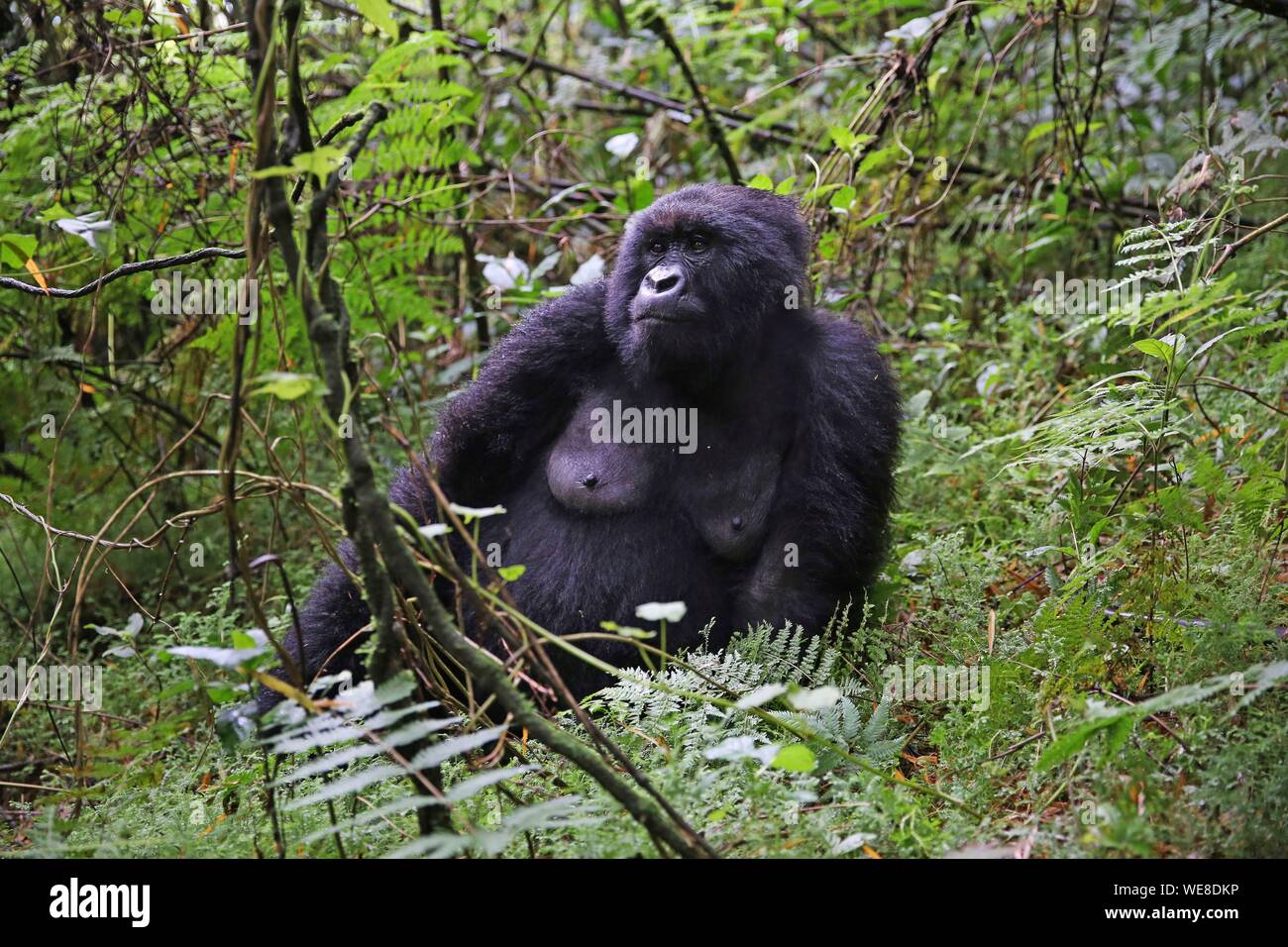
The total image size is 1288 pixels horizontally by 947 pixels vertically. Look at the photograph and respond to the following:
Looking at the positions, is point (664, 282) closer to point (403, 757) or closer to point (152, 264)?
point (152, 264)

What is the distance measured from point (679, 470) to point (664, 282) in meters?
0.73

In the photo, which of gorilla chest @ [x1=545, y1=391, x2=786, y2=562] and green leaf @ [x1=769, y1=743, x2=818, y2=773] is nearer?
green leaf @ [x1=769, y1=743, x2=818, y2=773]

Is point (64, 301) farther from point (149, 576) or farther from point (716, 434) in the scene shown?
point (716, 434)

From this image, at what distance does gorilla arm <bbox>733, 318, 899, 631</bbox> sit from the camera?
13.3ft

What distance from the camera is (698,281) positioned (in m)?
4.29

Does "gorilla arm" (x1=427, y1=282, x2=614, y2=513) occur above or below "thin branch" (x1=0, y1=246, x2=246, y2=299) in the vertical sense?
below

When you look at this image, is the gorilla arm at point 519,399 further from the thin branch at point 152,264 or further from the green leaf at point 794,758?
the green leaf at point 794,758

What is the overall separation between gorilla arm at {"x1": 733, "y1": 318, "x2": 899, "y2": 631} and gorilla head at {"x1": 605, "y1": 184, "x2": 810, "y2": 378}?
332 millimetres

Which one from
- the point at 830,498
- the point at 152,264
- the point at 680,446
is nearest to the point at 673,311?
the point at 680,446

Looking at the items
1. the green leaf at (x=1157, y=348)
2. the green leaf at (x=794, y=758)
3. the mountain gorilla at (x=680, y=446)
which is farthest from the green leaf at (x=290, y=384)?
the green leaf at (x=1157, y=348)

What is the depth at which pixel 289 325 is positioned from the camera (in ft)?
18.0

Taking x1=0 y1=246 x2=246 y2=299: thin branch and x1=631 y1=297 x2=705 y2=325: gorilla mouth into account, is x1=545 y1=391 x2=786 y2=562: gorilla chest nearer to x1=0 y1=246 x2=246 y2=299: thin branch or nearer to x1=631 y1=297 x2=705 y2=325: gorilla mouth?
x1=631 y1=297 x2=705 y2=325: gorilla mouth

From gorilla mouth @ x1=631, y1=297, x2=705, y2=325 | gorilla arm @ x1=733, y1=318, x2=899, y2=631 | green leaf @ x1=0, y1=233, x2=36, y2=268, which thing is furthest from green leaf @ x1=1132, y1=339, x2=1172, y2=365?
green leaf @ x1=0, y1=233, x2=36, y2=268
